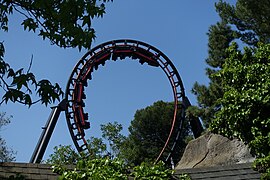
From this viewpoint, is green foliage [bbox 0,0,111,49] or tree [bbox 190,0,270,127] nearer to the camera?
Result: green foliage [bbox 0,0,111,49]

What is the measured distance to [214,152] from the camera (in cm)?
1378

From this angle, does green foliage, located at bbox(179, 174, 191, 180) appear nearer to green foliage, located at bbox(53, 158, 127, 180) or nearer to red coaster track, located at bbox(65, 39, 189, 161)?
green foliage, located at bbox(53, 158, 127, 180)

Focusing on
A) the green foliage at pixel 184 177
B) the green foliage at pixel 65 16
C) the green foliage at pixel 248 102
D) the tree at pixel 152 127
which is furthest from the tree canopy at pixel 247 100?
the tree at pixel 152 127

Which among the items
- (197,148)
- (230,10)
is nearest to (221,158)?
(197,148)

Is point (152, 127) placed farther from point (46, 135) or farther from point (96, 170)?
point (96, 170)

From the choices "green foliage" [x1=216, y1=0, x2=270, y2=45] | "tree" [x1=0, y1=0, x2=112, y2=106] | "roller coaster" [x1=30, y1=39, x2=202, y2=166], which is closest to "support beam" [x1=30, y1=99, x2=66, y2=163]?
"roller coaster" [x1=30, y1=39, x2=202, y2=166]

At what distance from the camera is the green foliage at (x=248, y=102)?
8891 millimetres

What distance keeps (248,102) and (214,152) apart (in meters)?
4.92

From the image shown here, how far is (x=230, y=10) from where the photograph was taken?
20703 millimetres

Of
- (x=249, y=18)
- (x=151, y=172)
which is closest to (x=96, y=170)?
(x=151, y=172)

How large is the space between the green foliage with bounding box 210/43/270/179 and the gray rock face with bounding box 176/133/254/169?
2.96 meters

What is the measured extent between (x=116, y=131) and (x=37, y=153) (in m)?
8.99

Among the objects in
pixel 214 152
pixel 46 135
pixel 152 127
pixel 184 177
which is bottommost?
pixel 184 177

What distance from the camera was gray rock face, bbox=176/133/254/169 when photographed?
41.7 ft
